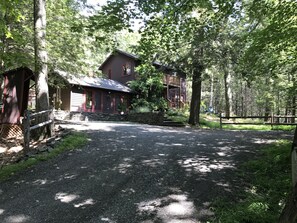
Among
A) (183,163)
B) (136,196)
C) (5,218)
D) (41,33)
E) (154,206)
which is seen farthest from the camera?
(41,33)

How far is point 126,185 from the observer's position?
5.53 metres

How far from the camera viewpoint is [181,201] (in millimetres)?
4738

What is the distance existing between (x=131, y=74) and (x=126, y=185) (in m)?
25.8

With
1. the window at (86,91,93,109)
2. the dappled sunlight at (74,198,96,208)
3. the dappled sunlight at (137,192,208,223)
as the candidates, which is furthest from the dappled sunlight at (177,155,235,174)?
the window at (86,91,93,109)

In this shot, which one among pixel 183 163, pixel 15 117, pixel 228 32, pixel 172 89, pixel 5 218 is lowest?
pixel 5 218

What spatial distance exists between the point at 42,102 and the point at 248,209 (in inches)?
332

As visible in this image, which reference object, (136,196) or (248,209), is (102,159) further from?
(248,209)

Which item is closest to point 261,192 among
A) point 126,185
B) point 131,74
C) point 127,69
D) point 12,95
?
point 126,185

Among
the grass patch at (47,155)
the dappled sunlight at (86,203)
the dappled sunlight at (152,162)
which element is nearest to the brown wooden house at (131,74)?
the grass patch at (47,155)

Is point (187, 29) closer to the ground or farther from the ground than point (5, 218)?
farther from the ground

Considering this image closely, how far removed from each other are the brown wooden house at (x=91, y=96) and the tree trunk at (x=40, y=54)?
12.2 meters

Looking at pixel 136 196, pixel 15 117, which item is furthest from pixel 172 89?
pixel 136 196

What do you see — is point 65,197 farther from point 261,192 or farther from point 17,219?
point 261,192

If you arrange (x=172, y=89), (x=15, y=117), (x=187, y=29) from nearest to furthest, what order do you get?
(x=187, y=29) → (x=15, y=117) → (x=172, y=89)
